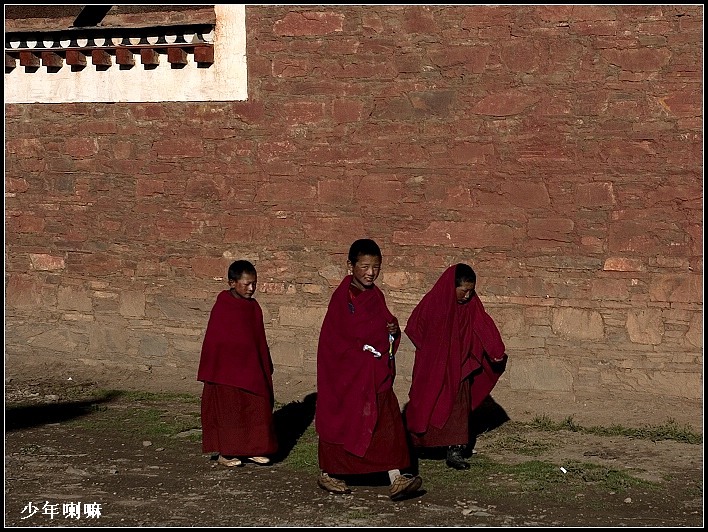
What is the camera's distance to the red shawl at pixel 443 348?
25.2 ft

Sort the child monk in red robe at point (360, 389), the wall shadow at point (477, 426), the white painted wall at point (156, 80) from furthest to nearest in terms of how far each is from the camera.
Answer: the white painted wall at point (156, 80) → the wall shadow at point (477, 426) → the child monk in red robe at point (360, 389)

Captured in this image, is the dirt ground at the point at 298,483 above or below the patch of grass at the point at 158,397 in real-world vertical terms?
below

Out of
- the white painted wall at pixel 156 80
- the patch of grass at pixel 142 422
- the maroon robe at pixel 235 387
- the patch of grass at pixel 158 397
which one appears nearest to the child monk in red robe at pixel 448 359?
the maroon robe at pixel 235 387

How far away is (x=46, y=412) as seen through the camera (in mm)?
9656

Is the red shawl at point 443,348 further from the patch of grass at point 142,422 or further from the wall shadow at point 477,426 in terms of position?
the patch of grass at point 142,422

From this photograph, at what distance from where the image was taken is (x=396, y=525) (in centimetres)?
641

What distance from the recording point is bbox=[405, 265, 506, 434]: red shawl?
25.2ft

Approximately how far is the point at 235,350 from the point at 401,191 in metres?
2.46

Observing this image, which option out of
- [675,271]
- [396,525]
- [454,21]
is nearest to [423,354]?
[396,525]

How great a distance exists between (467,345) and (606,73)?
8.30 ft

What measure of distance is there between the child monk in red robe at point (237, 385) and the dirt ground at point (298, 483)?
0.16 meters

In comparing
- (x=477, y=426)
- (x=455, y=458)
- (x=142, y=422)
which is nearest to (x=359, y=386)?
(x=455, y=458)

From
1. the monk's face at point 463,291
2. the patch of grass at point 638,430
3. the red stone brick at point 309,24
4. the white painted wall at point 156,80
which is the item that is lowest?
the patch of grass at point 638,430

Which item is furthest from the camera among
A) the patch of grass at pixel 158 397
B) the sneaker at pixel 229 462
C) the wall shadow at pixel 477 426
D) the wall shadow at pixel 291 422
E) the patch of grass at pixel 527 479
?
the patch of grass at pixel 158 397
